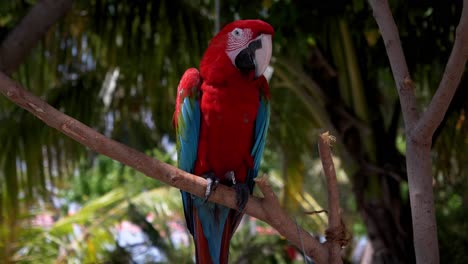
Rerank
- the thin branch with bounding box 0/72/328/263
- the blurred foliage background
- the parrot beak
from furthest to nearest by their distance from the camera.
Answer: the blurred foliage background
the parrot beak
the thin branch with bounding box 0/72/328/263

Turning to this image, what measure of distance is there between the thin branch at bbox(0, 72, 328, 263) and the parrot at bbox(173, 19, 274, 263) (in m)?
0.21

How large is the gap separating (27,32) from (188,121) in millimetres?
940

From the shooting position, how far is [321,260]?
5.00 ft

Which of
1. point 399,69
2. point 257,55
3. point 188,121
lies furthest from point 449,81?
point 188,121

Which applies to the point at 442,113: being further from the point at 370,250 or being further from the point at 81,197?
the point at 81,197

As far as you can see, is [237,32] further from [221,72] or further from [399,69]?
[399,69]

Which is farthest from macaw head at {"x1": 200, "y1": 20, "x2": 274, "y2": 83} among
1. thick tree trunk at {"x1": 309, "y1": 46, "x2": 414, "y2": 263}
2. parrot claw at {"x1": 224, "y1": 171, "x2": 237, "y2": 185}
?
thick tree trunk at {"x1": 309, "y1": 46, "x2": 414, "y2": 263}

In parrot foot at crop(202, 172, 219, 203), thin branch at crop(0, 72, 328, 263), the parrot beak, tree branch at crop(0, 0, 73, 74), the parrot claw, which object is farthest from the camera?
tree branch at crop(0, 0, 73, 74)

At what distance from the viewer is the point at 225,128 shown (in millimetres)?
1767

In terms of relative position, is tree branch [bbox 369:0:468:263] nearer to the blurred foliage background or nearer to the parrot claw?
the parrot claw

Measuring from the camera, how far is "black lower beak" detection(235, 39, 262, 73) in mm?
1669

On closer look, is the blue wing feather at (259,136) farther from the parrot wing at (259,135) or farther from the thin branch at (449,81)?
the thin branch at (449,81)

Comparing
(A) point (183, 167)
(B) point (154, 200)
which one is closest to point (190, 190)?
(A) point (183, 167)

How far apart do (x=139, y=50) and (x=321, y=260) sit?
1758 mm
